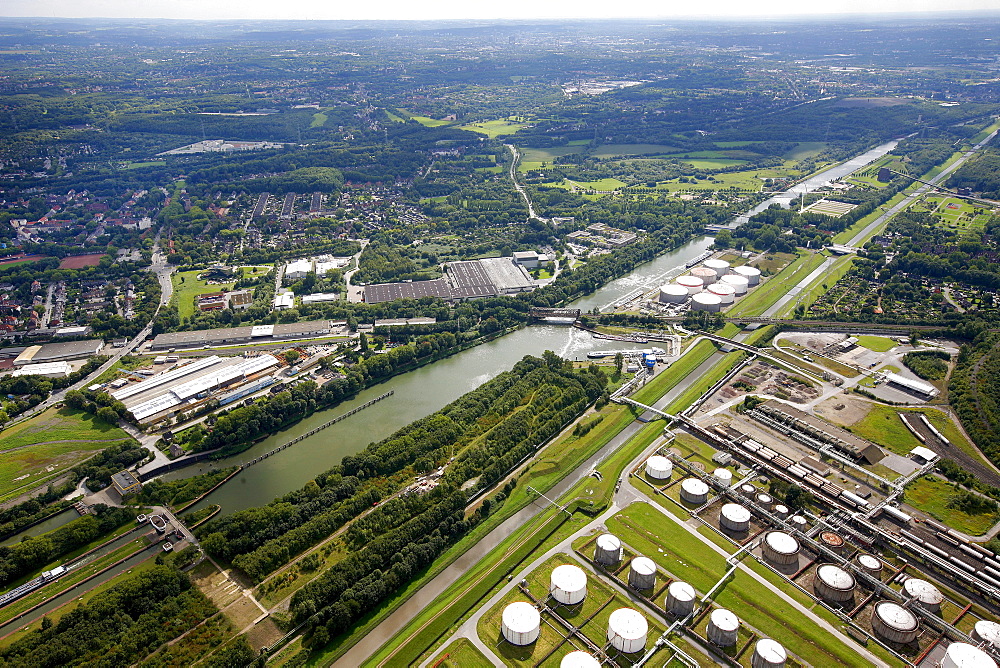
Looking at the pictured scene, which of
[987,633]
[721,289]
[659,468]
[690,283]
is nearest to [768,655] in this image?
[987,633]

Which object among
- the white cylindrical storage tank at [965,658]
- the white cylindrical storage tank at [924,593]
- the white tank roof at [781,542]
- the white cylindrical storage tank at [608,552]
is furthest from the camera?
the white cylindrical storage tank at [608,552]

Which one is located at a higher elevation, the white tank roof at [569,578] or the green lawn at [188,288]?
the white tank roof at [569,578]

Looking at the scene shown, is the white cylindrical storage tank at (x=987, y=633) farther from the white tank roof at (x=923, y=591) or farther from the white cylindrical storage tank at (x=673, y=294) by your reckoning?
the white cylindrical storage tank at (x=673, y=294)

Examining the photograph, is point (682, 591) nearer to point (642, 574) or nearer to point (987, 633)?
point (642, 574)

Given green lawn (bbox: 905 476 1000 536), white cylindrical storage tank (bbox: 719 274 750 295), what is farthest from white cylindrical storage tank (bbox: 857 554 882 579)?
white cylindrical storage tank (bbox: 719 274 750 295)

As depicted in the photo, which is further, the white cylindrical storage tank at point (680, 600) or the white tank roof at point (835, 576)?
the white tank roof at point (835, 576)

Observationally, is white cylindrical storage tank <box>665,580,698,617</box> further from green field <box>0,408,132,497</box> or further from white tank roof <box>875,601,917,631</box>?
green field <box>0,408,132,497</box>

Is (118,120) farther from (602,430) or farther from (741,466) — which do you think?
(741,466)

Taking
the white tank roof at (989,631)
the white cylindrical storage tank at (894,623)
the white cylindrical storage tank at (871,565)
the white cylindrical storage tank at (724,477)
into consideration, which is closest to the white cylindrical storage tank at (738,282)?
the white cylindrical storage tank at (724,477)
